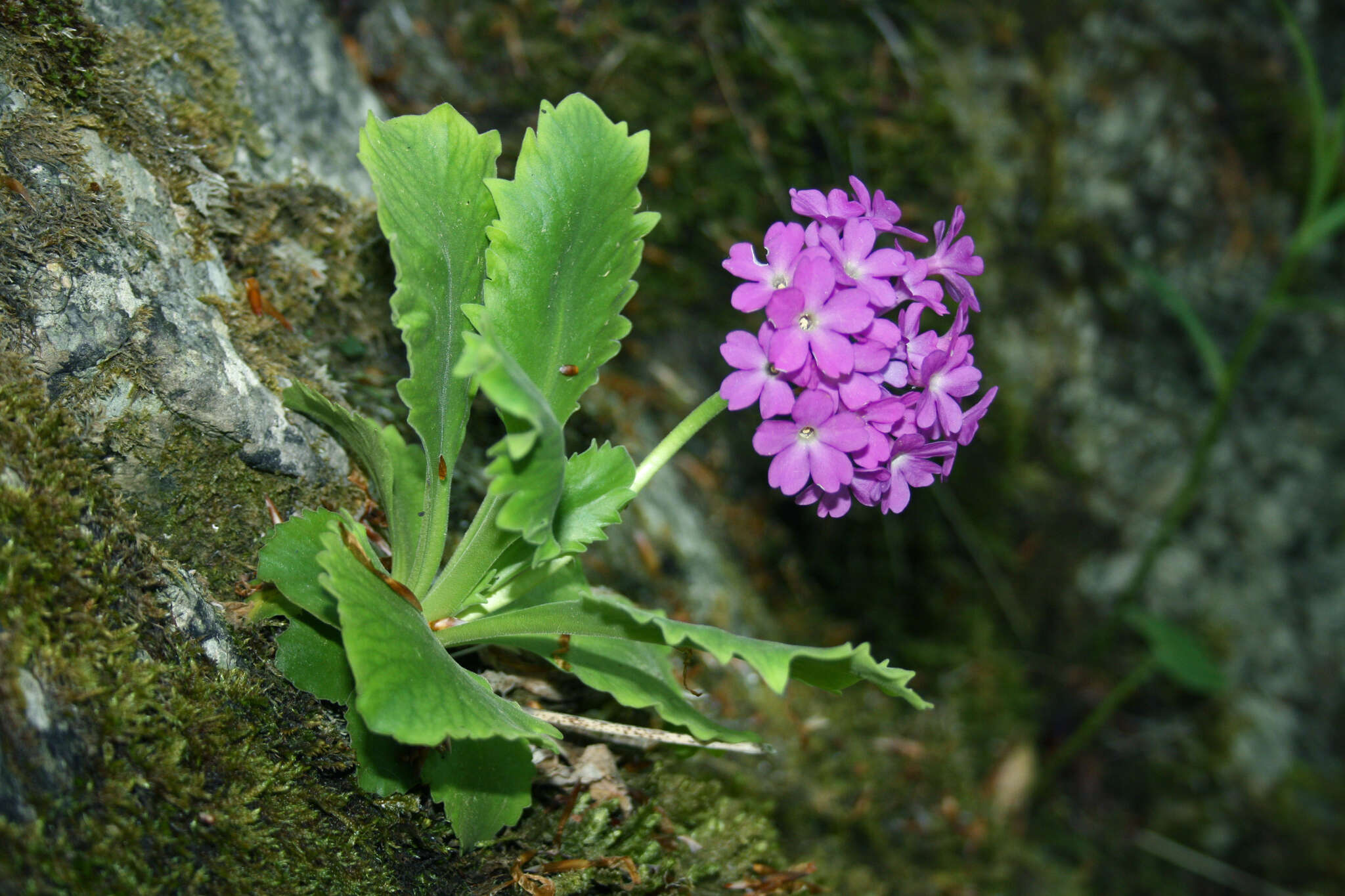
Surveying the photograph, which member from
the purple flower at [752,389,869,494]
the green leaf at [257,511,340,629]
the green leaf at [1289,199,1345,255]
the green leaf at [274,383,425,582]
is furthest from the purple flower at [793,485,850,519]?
the green leaf at [1289,199,1345,255]

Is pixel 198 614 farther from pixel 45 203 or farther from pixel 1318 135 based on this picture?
pixel 1318 135

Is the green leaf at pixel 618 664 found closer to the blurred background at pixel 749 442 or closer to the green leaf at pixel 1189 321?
the blurred background at pixel 749 442

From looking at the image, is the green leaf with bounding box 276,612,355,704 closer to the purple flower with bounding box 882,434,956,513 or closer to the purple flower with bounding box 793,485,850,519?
the purple flower with bounding box 793,485,850,519

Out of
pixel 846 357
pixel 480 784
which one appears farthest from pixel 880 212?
pixel 480 784

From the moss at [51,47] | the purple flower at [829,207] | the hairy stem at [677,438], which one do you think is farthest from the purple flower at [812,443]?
the moss at [51,47]

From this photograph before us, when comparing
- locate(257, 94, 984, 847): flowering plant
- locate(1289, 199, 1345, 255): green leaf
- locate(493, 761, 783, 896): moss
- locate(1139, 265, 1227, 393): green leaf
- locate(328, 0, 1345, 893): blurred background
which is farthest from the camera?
locate(1139, 265, 1227, 393): green leaf

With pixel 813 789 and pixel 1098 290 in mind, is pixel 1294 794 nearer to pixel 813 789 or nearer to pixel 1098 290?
pixel 1098 290
